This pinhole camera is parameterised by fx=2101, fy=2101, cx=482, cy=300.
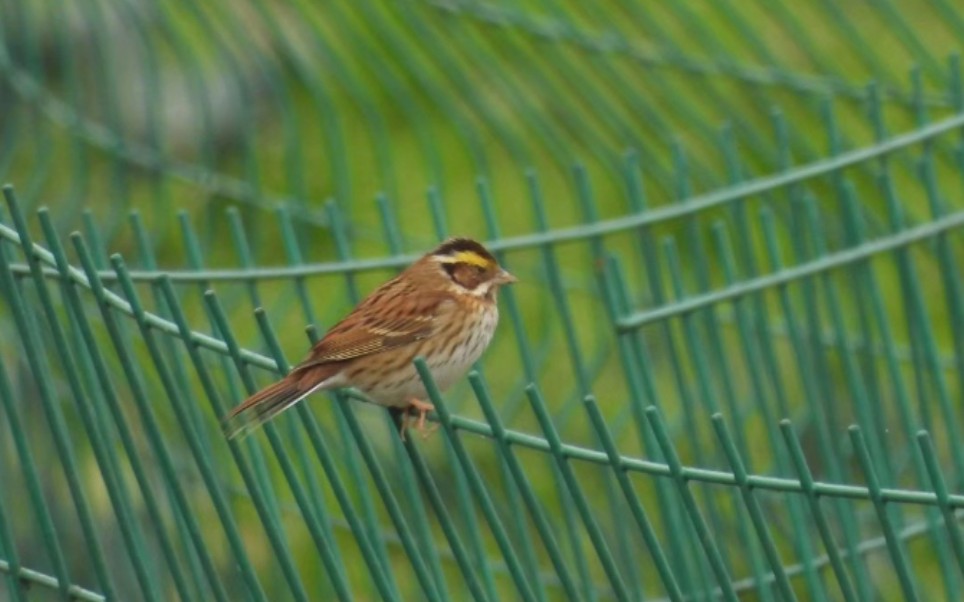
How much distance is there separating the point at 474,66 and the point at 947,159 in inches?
→ 64.0

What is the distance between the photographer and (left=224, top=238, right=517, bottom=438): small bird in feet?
13.4

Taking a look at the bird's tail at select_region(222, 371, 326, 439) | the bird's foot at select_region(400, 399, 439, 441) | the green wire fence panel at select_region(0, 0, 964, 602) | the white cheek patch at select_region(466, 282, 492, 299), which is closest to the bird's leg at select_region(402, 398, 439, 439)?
the bird's foot at select_region(400, 399, 439, 441)

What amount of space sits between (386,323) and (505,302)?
868 millimetres

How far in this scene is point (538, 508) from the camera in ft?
9.70

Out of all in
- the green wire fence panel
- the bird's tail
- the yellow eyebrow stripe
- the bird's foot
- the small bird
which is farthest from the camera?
the yellow eyebrow stripe

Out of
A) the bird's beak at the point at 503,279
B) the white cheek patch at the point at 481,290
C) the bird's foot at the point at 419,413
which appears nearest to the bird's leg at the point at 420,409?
the bird's foot at the point at 419,413

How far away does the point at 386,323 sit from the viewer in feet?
14.3

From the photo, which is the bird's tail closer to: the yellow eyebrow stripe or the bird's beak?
the yellow eyebrow stripe

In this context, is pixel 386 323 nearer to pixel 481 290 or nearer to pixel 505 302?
pixel 481 290

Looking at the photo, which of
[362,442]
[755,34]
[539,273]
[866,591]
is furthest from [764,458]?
[362,442]

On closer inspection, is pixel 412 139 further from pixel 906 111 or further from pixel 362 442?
pixel 362 442

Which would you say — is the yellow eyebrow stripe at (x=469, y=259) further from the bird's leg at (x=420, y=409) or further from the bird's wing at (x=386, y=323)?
the bird's leg at (x=420, y=409)

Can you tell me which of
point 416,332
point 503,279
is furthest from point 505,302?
point 416,332

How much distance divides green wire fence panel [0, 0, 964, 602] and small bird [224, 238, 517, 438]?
11cm
